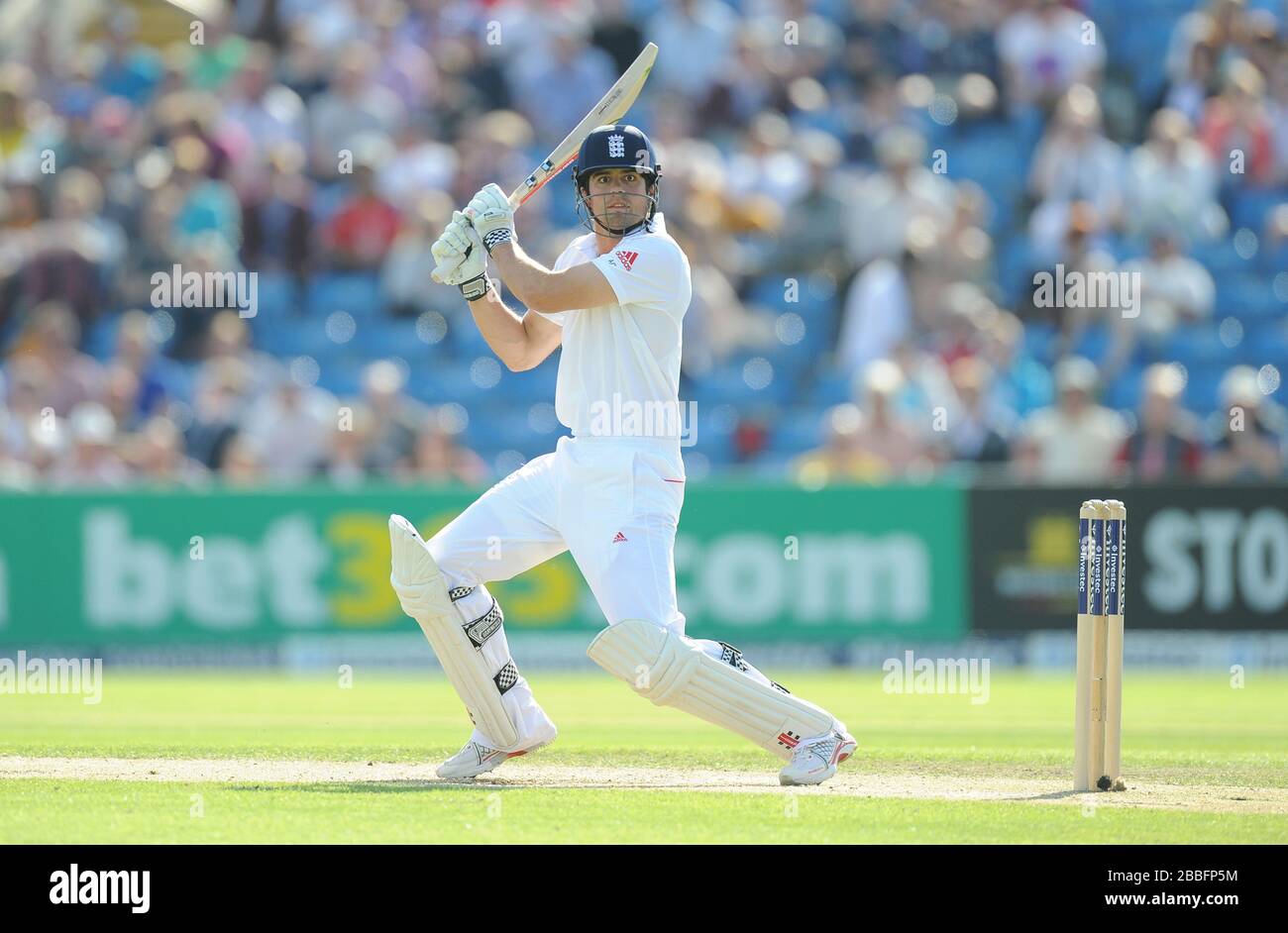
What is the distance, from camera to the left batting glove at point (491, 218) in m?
7.78

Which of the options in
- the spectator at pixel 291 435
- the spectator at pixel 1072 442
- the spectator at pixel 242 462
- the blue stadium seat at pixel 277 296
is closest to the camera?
the spectator at pixel 1072 442

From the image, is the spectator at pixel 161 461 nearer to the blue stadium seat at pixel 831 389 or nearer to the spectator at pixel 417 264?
the spectator at pixel 417 264

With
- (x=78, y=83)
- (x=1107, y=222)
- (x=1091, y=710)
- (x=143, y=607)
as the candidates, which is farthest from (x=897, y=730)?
(x=78, y=83)

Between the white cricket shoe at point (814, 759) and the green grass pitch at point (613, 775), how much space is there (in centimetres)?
9

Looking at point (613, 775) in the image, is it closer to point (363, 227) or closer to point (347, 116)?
point (363, 227)

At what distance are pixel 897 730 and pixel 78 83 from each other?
1158cm

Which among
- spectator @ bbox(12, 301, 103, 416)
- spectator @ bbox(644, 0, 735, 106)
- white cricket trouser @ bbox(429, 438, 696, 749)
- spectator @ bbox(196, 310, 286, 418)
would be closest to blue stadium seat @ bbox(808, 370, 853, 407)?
spectator @ bbox(644, 0, 735, 106)

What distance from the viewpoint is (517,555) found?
793 centimetres

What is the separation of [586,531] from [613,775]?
1222 millimetres

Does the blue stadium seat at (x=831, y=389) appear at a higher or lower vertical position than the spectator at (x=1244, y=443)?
higher

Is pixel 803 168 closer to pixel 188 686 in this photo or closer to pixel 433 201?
pixel 433 201

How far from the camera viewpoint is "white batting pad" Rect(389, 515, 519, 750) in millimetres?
7758

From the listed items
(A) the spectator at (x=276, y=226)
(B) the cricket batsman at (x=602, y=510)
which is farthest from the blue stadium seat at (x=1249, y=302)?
(B) the cricket batsman at (x=602, y=510)
